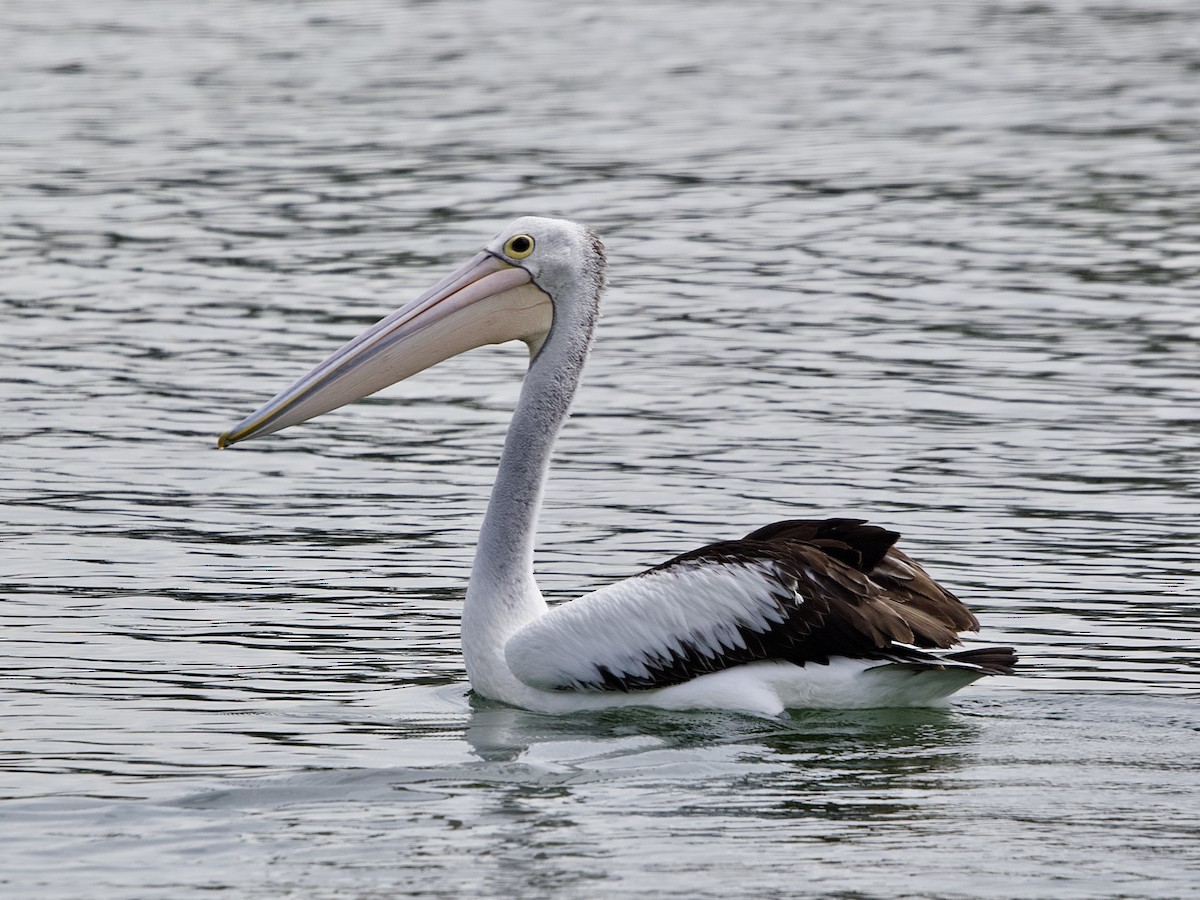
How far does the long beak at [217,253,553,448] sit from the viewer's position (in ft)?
21.1

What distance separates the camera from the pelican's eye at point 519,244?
254 inches

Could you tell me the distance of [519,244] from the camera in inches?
255

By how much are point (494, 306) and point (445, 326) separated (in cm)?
16

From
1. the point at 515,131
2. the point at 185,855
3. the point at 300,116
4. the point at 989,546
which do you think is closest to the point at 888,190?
the point at 515,131

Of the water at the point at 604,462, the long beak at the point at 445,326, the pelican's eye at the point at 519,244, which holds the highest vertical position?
the pelican's eye at the point at 519,244

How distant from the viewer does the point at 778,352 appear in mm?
10641

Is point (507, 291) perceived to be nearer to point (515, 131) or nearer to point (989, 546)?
point (989, 546)

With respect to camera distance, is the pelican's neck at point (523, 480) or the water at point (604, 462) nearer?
the water at point (604, 462)

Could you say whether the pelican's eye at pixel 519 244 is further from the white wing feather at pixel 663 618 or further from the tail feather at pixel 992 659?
the tail feather at pixel 992 659

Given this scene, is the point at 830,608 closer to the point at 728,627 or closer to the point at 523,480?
the point at 728,627

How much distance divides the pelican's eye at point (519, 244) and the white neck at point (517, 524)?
242 millimetres

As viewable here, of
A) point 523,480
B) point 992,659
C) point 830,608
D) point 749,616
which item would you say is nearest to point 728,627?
point 749,616

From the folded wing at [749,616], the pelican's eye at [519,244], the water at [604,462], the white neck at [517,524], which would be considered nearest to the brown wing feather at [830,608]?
the folded wing at [749,616]

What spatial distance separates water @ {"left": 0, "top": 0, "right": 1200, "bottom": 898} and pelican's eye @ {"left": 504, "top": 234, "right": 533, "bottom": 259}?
1.23 m
